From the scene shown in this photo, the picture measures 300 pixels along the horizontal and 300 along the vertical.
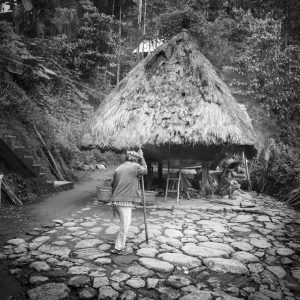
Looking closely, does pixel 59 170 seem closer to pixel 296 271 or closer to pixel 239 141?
pixel 239 141

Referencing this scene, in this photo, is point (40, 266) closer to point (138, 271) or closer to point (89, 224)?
point (138, 271)

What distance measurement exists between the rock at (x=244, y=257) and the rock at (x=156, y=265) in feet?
3.79

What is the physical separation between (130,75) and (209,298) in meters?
8.43

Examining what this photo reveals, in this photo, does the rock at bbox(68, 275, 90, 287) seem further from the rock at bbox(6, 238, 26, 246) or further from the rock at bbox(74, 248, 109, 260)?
the rock at bbox(6, 238, 26, 246)

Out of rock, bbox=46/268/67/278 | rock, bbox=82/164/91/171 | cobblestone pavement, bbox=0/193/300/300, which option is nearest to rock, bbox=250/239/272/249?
cobblestone pavement, bbox=0/193/300/300

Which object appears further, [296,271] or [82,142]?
[82,142]

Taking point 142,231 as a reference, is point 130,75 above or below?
above

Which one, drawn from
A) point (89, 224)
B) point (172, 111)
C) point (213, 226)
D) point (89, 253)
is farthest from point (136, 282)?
point (172, 111)

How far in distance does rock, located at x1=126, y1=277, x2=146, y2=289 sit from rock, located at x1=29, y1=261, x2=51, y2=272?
1160mm

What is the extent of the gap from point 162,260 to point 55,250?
1706 millimetres

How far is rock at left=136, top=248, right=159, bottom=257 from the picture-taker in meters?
4.49

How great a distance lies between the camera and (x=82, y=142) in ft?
29.0

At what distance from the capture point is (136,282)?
11.7 ft

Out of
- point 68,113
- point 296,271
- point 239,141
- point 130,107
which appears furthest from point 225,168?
point 68,113
